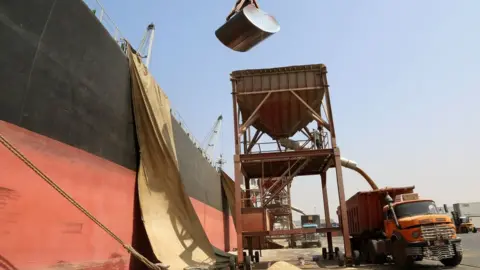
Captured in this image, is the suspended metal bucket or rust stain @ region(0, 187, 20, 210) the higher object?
the suspended metal bucket

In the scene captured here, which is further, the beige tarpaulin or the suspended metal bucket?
the beige tarpaulin

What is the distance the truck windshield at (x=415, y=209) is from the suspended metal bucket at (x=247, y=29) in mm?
8553

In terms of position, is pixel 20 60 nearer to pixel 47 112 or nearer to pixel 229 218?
pixel 47 112

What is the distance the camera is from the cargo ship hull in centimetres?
657

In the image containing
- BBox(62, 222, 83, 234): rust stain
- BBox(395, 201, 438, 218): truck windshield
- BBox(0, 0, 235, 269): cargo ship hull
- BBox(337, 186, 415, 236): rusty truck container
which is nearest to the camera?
BBox(0, 0, 235, 269): cargo ship hull

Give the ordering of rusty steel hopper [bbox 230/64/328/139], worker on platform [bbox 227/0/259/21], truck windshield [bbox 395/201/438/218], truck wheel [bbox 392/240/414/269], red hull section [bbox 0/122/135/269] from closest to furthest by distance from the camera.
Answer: red hull section [bbox 0/122/135/269]
worker on platform [bbox 227/0/259/21]
truck wheel [bbox 392/240/414/269]
truck windshield [bbox 395/201/438/218]
rusty steel hopper [bbox 230/64/328/139]

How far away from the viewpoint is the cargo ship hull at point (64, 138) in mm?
6566

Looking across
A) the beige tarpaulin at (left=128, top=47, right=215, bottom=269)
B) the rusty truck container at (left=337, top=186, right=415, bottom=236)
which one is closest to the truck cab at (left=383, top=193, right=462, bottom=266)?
the rusty truck container at (left=337, top=186, right=415, bottom=236)

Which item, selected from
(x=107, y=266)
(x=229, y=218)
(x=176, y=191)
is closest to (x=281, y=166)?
(x=176, y=191)

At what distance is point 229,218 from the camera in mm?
37188

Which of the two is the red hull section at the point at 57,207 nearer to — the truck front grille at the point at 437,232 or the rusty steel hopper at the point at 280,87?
the rusty steel hopper at the point at 280,87

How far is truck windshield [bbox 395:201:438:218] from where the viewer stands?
13.4 m

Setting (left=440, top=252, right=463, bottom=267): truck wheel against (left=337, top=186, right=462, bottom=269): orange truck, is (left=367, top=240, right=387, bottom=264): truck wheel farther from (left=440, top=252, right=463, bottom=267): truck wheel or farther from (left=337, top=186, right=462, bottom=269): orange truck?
(left=440, top=252, right=463, bottom=267): truck wheel

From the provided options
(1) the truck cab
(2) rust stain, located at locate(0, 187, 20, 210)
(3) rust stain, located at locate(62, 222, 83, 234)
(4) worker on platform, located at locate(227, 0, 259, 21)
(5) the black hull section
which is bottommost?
(1) the truck cab
